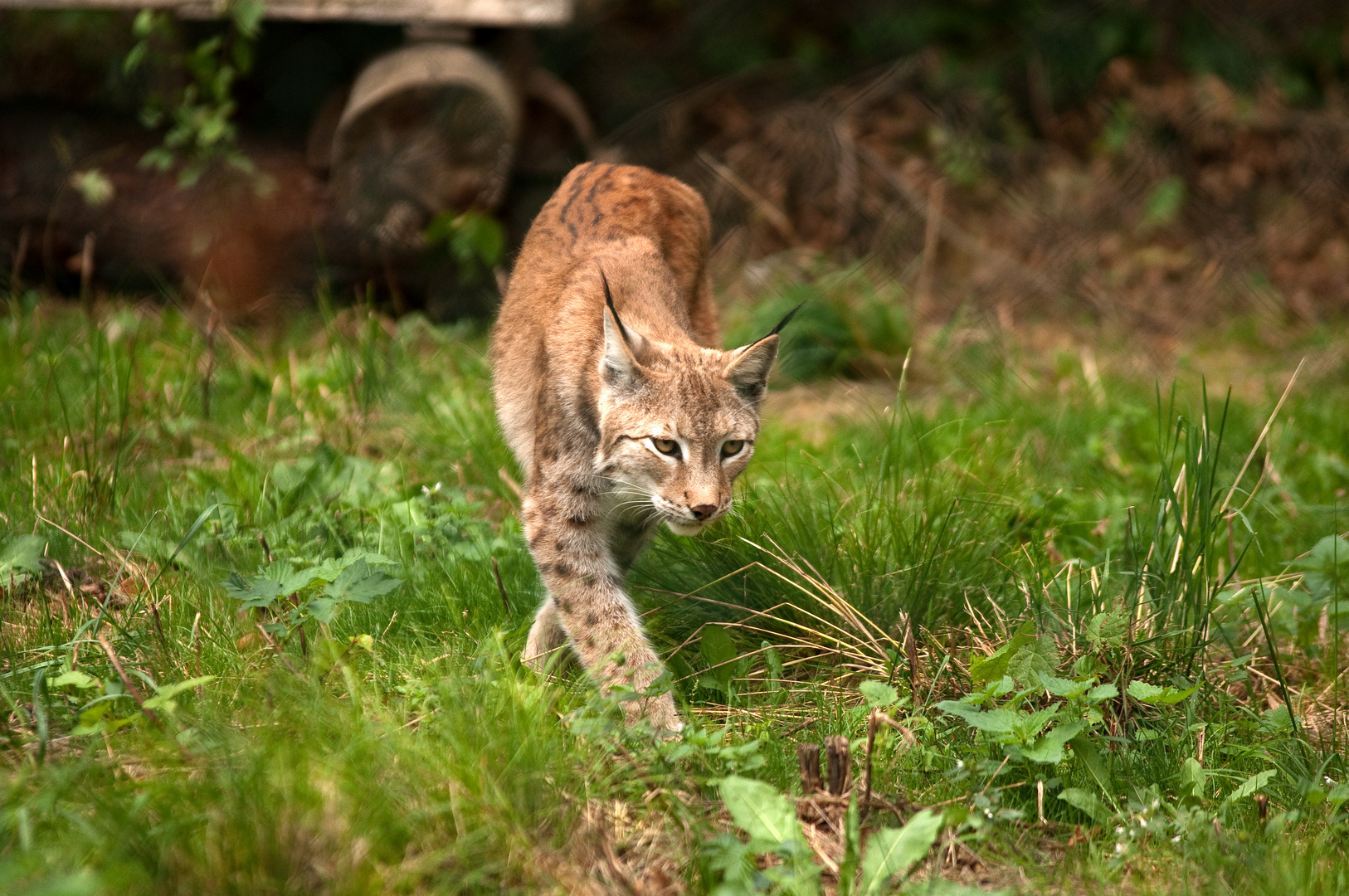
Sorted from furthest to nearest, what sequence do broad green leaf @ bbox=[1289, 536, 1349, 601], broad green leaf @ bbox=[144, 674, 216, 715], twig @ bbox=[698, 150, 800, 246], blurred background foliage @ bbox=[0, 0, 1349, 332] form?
blurred background foliage @ bbox=[0, 0, 1349, 332], twig @ bbox=[698, 150, 800, 246], broad green leaf @ bbox=[1289, 536, 1349, 601], broad green leaf @ bbox=[144, 674, 216, 715]

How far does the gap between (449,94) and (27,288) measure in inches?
90.1

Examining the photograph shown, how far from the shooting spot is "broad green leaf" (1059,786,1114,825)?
2.76m

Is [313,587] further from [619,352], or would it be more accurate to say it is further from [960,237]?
[960,237]

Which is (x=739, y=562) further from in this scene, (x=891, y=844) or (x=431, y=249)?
(x=431, y=249)

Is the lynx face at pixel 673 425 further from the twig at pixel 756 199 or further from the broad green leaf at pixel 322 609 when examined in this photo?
the twig at pixel 756 199

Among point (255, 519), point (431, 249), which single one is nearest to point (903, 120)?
point (431, 249)

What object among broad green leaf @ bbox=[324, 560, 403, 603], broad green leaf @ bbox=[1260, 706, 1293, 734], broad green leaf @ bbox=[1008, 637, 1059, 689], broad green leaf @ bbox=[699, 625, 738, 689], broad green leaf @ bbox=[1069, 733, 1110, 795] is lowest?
broad green leaf @ bbox=[1260, 706, 1293, 734]

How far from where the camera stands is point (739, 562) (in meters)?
3.61

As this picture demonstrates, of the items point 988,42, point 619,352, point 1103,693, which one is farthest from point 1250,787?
point 988,42

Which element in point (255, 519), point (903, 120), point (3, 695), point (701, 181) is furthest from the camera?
point (903, 120)

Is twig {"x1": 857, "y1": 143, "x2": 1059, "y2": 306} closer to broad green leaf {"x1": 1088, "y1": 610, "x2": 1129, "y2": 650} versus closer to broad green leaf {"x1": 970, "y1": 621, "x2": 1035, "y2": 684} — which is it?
broad green leaf {"x1": 1088, "y1": 610, "x2": 1129, "y2": 650}

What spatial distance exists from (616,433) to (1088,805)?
150cm

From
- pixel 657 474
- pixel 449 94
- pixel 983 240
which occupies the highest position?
pixel 449 94

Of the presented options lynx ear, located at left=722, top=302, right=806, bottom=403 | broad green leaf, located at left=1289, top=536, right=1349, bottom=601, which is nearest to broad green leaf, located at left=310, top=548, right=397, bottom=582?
lynx ear, located at left=722, top=302, right=806, bottom=403
